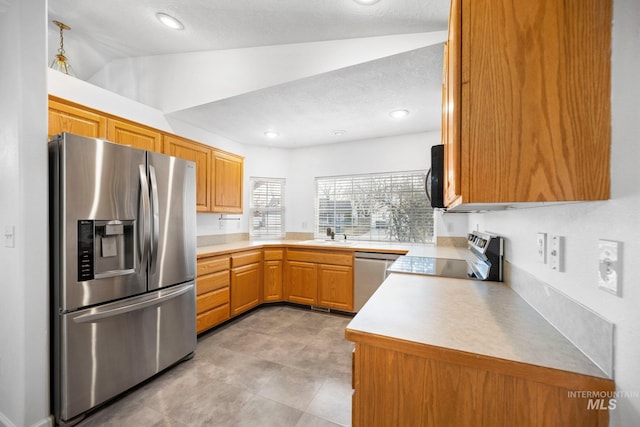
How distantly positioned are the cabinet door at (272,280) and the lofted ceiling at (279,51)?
180 centimetres

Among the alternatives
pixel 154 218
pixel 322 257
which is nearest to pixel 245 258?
pixel 322 257

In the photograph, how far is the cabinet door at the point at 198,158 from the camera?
272 centimetres

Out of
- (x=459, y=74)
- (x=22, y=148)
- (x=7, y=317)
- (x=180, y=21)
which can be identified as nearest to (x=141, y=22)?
(x=180, y=21)

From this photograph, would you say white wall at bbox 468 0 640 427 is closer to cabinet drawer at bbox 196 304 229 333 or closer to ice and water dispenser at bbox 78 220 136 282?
ice and water dispenser at bbox 78 220 136 282

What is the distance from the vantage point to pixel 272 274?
353cm

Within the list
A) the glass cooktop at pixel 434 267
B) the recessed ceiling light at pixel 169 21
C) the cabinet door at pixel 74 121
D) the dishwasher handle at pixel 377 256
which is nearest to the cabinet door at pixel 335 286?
the dishwasher handle at pixel 377 256

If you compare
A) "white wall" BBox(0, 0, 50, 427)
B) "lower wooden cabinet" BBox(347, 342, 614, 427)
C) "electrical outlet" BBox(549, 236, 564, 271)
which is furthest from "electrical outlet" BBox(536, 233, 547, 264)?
"white wall" BBox(0, 0, 50, 427)

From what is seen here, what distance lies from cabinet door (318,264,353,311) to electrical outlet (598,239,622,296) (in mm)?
2620

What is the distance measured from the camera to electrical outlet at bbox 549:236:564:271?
2.81ft

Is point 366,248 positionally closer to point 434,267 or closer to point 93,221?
point 434,267

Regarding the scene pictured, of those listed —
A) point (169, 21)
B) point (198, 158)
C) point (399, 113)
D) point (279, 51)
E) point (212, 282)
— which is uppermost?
point (169, 21)

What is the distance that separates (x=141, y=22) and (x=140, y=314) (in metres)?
2.33

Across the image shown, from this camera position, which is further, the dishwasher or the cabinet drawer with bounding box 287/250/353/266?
the cabinet drawer with bounding box 287/250/353/266

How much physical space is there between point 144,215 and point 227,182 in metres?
1.60
